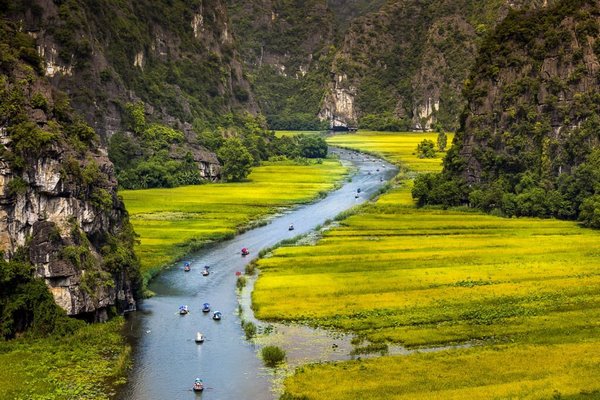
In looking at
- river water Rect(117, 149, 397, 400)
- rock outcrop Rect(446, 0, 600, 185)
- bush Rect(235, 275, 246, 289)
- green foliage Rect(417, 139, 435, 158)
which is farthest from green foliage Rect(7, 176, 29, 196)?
green foliage Rect(417, 139, 435, 158)

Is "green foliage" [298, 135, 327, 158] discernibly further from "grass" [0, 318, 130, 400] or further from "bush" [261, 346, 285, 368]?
"bush" [261, 346, 285, 368]

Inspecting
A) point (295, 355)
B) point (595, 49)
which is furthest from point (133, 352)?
point (595, 49)

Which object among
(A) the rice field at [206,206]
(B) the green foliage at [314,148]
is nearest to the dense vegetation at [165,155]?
(A) the rice field at [206,206]

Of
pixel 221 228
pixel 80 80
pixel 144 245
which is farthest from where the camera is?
pixel 80 80

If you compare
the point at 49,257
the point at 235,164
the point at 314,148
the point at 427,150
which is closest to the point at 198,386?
the point at 49,257

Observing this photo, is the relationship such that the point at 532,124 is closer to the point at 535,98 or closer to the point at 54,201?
the point at 535,98

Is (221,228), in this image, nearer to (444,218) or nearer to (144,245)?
(144,245)
